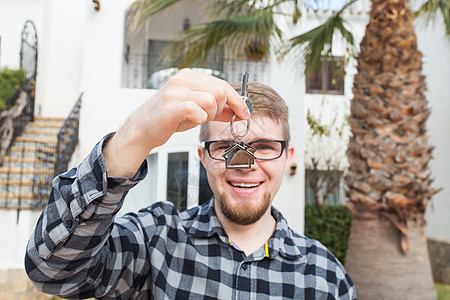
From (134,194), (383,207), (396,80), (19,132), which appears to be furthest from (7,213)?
(396,80)

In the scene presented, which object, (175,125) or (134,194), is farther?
(134,194)

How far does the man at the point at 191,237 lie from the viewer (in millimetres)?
946

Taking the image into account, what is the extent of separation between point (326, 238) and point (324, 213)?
19.9 inches

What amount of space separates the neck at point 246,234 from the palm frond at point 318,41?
3.75 m

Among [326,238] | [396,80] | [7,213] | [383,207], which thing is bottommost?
[326,238]

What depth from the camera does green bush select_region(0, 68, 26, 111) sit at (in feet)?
22.9

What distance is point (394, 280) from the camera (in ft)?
13.9

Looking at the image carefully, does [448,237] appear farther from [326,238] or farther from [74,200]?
[74,200]

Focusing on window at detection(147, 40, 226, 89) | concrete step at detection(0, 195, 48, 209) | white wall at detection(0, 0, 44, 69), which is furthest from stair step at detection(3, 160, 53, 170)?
white wall at detection(0, 0, 44, 69)

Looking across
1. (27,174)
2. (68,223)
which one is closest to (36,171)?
(27,174)

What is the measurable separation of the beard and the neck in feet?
0.23

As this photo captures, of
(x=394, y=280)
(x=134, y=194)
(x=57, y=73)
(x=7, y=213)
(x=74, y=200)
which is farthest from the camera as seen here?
(x=57, y=73)

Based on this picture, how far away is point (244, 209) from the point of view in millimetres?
1306

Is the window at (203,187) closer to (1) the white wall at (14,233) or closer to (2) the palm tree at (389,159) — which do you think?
(2) the palm tree at (389,159)
